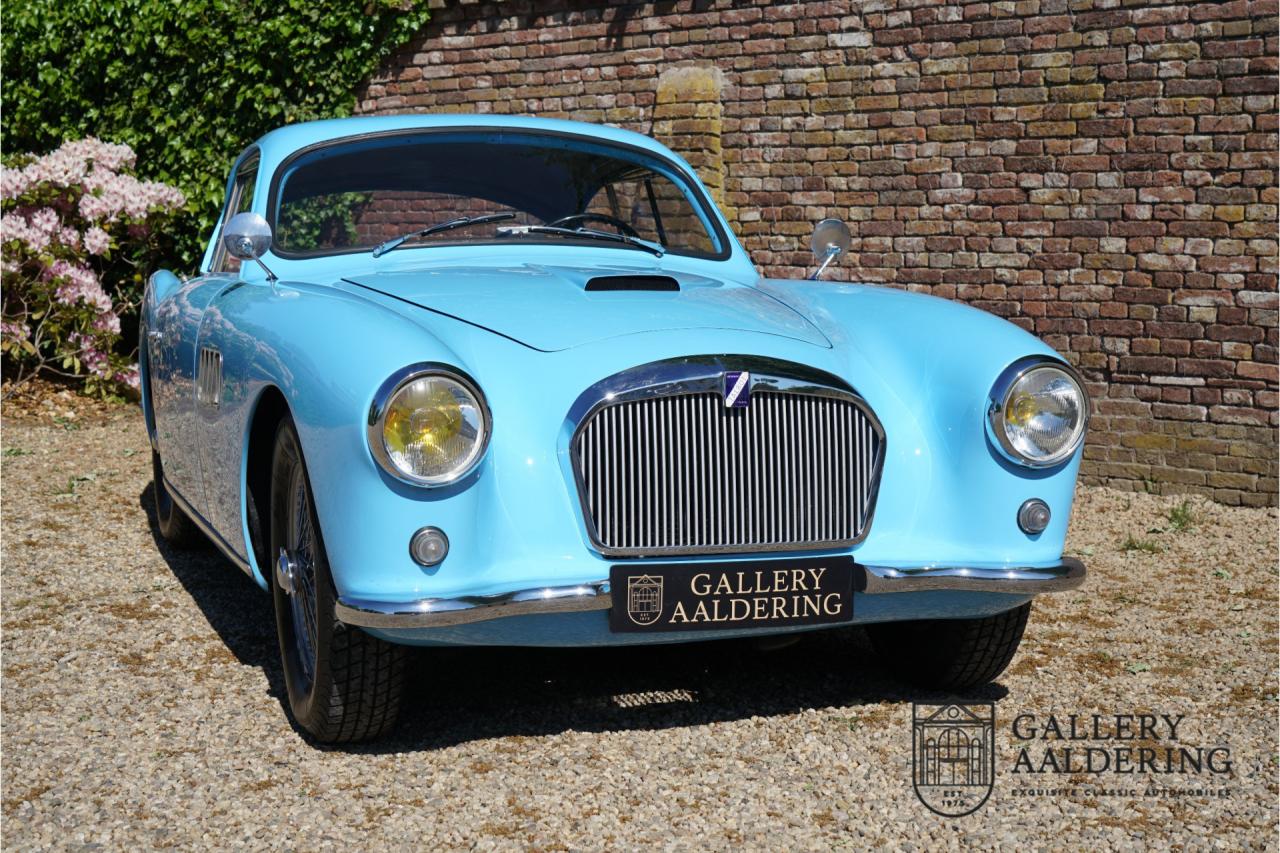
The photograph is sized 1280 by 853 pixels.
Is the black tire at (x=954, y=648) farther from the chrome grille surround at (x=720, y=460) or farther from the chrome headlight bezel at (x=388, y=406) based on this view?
the chrome headlight bezel at (x=388, y=406)

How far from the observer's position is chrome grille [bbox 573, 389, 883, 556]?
3.09 metres

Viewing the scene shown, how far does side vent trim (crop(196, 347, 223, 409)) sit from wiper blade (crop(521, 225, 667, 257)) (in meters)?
1.05

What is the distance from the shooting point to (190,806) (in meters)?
3.05

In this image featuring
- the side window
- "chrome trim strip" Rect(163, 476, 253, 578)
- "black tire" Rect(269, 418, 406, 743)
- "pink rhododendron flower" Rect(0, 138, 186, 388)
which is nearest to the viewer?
"black tire" Rect(269, 418, 406, 743)

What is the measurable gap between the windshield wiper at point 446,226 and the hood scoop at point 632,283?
0.75 metres

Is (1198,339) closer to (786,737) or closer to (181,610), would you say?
(786,737)

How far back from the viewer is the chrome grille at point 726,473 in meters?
3.09

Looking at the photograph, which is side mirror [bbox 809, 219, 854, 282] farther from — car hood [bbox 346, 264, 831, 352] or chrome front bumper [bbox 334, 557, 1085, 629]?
chrome front bumper [bbox 334, 557, 1085, 629]

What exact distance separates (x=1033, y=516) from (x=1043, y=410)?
0.27 m

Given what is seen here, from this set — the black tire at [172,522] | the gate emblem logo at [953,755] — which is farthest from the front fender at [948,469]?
the black tire at [172,522]

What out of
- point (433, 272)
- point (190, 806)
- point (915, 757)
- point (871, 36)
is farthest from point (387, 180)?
point (871, 36)

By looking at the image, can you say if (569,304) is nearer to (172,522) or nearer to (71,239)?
(172,522)

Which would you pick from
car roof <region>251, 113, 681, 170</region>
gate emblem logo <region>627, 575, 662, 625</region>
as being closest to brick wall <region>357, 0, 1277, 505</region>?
car roof <region>251, 113, 681, 170</region>

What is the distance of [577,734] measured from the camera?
138 inches
